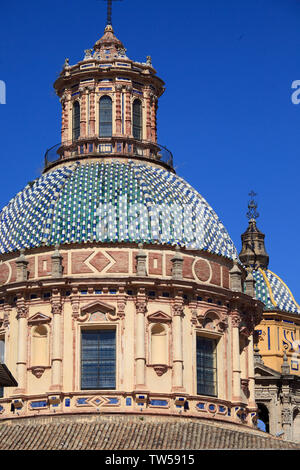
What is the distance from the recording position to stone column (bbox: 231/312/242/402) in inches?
2100

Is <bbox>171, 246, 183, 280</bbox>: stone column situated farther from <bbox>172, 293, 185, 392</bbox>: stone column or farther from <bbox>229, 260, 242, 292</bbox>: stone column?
<bbox>229, 260, 242, 292</bbox>: stone column

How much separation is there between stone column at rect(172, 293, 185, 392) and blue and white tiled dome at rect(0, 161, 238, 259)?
2.51 meters

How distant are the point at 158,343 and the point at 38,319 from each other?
4400mm

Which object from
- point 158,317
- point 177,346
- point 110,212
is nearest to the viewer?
point 177,346

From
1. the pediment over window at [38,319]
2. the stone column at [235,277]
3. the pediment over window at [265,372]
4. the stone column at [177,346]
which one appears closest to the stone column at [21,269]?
the pediment over window at [38,319]

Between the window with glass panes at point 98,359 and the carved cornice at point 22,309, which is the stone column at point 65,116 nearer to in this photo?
the carved cornice at point 22,309

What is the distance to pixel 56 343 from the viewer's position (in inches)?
2030

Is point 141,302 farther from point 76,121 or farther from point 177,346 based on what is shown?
point 76,121

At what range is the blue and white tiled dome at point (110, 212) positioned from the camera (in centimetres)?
5316

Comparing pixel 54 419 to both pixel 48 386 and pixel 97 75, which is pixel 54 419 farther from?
pixel 97 75

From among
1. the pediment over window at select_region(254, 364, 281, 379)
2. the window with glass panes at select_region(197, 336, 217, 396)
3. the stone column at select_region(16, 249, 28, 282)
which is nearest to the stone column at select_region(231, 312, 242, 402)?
the window with glass panes at select_region(197, 336, 217, 396)

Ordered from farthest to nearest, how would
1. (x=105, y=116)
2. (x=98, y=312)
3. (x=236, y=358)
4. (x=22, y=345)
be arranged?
(x=105, y=116) < (x=236, y=358) < (x=22, y=345) < (x=98, y=312)

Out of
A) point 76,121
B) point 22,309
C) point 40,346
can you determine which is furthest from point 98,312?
point 76,121
